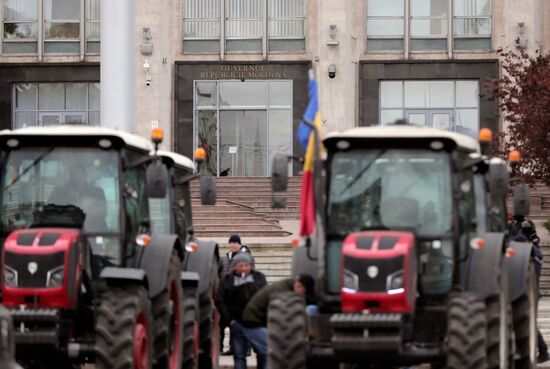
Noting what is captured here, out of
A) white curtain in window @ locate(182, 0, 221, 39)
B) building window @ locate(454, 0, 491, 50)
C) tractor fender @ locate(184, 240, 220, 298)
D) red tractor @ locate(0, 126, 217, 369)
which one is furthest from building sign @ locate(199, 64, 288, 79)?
red tractor @ locate(0, 126, 217, 369)

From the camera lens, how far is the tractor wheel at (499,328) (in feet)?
52.7

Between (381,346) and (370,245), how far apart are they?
3.25ft

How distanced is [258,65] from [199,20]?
8.01 feet

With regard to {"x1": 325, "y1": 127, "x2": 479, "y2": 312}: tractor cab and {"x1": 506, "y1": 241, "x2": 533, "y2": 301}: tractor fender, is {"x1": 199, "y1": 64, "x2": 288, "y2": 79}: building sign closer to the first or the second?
{"x1": 506, "y1": 241, "x2": 533, "y2": 301}: tractor fender

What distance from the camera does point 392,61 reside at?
5297 centimetres

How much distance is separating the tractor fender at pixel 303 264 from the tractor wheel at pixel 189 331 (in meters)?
1.56

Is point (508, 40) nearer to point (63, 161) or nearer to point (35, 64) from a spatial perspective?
point (35, 64)

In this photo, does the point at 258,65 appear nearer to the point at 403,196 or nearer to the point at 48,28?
the point at 48,28

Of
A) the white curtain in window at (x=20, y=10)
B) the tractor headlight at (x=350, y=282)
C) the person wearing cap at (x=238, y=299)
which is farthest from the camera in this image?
the white curtain in window at (x=20, y=10)

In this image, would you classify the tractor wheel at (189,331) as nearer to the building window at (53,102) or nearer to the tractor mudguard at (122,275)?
the tractor mudguard at (122,275)

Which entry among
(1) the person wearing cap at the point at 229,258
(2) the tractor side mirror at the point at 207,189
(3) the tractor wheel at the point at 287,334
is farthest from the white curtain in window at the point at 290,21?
(3) the tractor wheel at the point at 287,334

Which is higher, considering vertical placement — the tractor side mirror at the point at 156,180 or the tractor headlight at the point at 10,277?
the tractor side mirror at the point at 156,180

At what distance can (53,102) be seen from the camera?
5434 cm

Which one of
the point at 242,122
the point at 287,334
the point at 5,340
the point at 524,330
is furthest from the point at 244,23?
the point at 5,340
